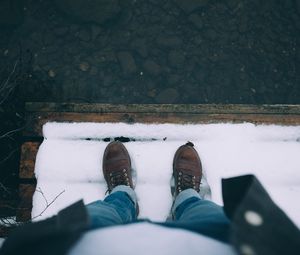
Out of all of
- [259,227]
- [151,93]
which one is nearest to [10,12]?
[151,93]

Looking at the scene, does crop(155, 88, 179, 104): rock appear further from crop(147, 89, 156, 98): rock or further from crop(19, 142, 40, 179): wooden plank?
crop(19, 142, 40, 179): wooden plank

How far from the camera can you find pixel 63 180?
2082 millimetres

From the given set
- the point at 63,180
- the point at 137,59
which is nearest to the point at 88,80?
the point at 137,59

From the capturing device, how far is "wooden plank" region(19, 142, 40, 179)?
2.11 m

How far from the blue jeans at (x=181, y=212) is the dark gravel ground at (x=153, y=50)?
3.62 ft

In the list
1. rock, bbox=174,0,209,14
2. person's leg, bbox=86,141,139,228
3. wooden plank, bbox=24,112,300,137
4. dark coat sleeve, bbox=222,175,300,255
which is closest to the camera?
dark coat sleeve, bbox=222,175,300,255

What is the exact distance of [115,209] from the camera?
1641 millimetres

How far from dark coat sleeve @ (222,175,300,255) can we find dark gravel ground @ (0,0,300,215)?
1.78 metres

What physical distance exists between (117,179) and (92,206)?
575 mm

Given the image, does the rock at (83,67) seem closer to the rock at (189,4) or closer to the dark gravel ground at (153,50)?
the dark gravel ground at (153,50)

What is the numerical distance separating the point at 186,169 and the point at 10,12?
1912mm

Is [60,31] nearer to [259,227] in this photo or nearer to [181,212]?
[181,212]

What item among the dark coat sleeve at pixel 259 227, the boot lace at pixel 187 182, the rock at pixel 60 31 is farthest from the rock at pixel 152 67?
the dark coat sleeve at pixel 259 227

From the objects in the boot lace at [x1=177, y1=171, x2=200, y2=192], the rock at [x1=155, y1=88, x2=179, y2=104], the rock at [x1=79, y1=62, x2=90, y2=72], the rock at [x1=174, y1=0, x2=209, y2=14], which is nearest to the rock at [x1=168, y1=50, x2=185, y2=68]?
the rock at [x1=155, y1=88, x2=179, y2=104]
